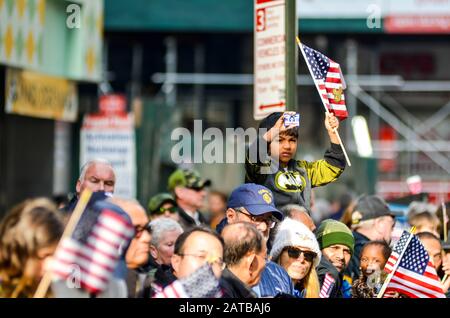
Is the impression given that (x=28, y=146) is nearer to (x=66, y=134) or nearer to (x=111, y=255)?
(x=66, y=134)

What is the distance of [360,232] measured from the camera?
414 inches

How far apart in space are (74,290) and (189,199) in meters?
6.74

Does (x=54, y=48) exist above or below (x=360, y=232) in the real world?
above

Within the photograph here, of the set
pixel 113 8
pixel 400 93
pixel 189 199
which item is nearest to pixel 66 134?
pixel 113 8

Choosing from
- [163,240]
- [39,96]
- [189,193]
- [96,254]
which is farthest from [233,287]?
[39,96]

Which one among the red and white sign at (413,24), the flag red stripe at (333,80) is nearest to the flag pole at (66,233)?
the flag red stripe at (333,80)

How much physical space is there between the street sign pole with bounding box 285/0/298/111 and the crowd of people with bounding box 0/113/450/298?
57cm

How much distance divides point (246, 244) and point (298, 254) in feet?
3.40

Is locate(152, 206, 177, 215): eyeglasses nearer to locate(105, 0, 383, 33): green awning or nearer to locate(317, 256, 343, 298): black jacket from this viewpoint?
locate(317, 256, 343, 298): black jacket

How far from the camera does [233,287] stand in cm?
610

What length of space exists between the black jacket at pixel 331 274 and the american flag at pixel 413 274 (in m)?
0.67

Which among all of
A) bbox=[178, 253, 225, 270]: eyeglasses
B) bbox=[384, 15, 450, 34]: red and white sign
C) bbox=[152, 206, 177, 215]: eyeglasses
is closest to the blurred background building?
bbox=[384, 15, 450, 34]: red and white sign
